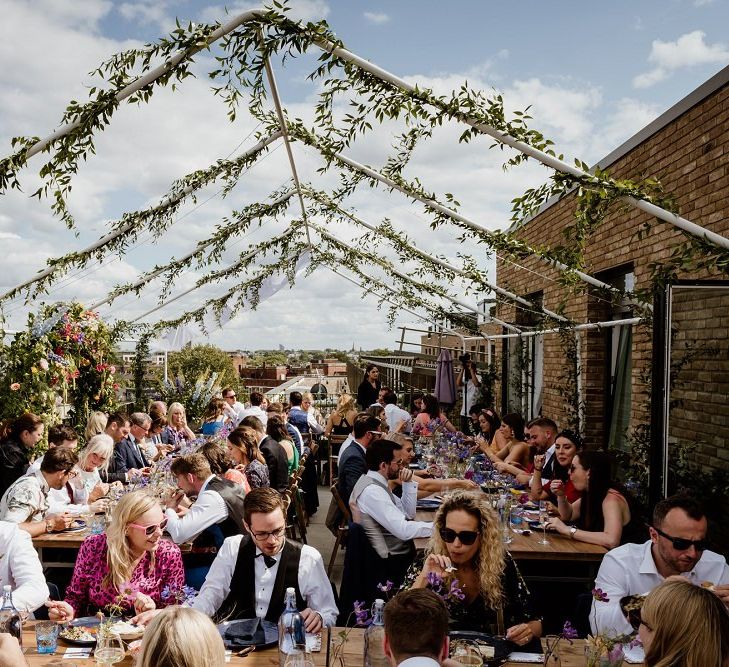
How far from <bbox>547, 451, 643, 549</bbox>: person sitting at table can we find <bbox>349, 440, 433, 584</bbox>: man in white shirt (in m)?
0.96

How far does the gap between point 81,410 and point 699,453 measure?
809 centimetres

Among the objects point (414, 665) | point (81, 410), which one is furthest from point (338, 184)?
point (414, 665)

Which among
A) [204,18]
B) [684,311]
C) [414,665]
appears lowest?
[414,665]

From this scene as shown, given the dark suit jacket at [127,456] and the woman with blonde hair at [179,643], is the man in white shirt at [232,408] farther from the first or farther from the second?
the woman with blonde hair at [179,643]

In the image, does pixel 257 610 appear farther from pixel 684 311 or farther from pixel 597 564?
pixel 684 311

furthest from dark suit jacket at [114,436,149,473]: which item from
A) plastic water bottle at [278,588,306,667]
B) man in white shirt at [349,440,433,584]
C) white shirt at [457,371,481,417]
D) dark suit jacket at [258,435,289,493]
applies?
white shirt at [457,371,481,417]

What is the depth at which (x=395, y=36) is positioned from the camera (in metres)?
4.72

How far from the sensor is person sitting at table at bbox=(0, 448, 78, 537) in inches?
180

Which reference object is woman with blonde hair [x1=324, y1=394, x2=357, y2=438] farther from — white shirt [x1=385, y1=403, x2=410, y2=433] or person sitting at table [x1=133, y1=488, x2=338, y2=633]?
person sitting at table [x1=133, y1=488, x2=338, y2=633]

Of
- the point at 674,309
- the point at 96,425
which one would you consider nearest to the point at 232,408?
the point at 96,425

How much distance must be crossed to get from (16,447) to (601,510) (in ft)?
15.7

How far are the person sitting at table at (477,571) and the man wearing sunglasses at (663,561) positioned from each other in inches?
13.2

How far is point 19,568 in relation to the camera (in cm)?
313

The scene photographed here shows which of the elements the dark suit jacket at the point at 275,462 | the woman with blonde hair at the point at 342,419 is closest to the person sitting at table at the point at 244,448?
the dark suit jacket at the point at 275,462
